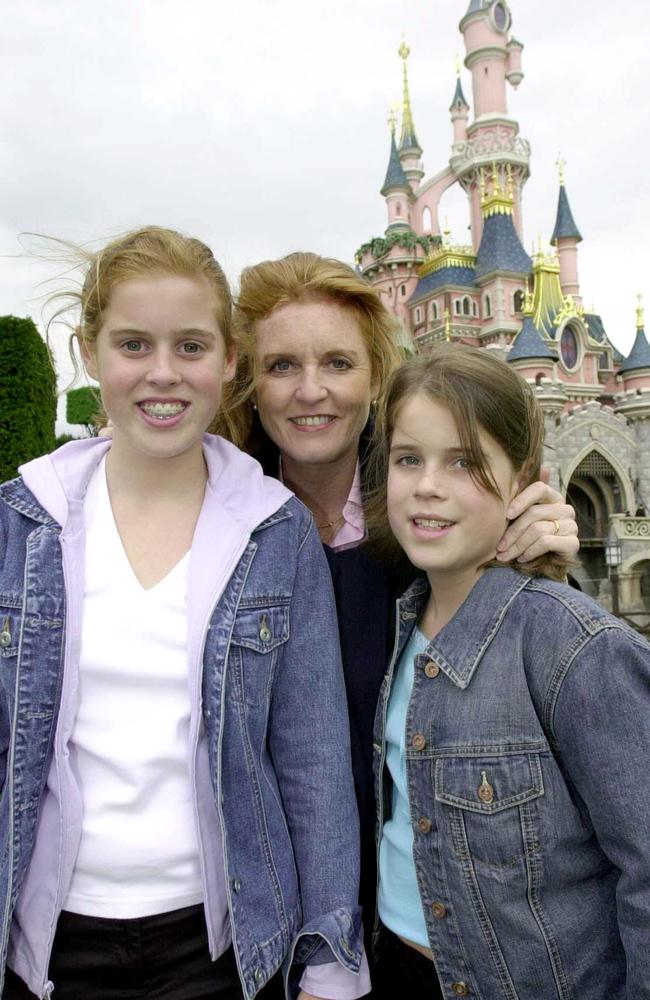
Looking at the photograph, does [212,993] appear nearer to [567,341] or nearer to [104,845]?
[104,845]

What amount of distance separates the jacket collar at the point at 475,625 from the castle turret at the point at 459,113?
4703 cm

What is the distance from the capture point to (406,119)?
156 ft

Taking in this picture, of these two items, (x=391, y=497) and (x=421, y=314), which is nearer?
(x=391, y=497)

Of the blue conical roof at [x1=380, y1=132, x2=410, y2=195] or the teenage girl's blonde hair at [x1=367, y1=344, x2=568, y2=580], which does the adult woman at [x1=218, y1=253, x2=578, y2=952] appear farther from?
the blue conical roof at [x1=380, y1=132, x2=410, y2=195]

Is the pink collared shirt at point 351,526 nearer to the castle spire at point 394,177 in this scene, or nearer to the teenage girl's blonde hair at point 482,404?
the teenage girl's blonde hair at point 482,404

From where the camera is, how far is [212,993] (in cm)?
173

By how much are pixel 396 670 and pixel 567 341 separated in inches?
1372

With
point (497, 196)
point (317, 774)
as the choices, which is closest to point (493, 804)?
point (317, 774)

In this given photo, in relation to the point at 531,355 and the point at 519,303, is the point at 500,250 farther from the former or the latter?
the point at 531,355

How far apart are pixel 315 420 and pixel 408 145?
49.9 m

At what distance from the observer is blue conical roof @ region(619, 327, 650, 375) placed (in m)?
31.7

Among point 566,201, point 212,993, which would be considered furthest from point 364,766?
point 566,201

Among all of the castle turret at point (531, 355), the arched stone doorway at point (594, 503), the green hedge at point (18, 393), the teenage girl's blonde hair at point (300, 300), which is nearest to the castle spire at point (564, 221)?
the castle turret at point (531, 355)

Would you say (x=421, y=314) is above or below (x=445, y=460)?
above
